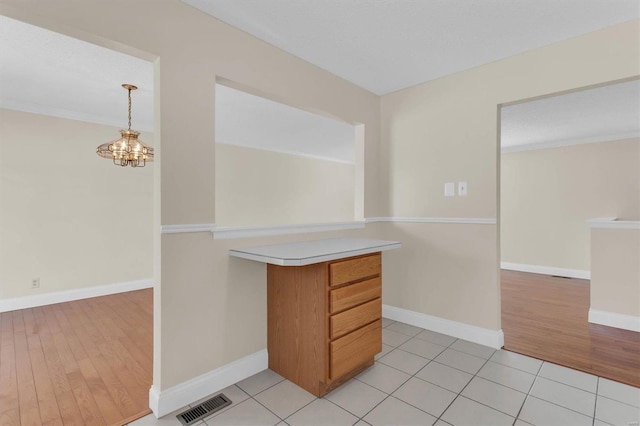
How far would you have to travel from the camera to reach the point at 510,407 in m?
1.78

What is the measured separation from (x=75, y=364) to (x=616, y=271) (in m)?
4.88

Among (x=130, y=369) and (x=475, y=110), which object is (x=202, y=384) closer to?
(x=130, y=369)

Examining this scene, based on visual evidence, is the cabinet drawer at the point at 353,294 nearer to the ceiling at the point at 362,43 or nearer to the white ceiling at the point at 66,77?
the ceiling at the point at 362,43

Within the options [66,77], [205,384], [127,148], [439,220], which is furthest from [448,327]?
[66,77]

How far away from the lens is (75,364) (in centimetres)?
232

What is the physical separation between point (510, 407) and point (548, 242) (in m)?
4.64

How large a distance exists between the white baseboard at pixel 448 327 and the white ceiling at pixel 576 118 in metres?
2.24

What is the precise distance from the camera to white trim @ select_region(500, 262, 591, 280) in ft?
16.4

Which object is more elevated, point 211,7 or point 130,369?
point 211,7

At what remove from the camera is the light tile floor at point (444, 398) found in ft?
5.52

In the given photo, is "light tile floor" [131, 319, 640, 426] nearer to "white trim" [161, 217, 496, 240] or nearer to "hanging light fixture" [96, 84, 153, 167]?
"white trim" [161, 217, 496, 240]

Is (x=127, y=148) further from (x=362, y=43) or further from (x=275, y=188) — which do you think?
(x=275, y=188)

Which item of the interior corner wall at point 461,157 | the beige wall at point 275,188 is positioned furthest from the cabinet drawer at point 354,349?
the beige wall at point 275,188

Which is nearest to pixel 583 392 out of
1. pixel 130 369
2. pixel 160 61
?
pixel 130 369
